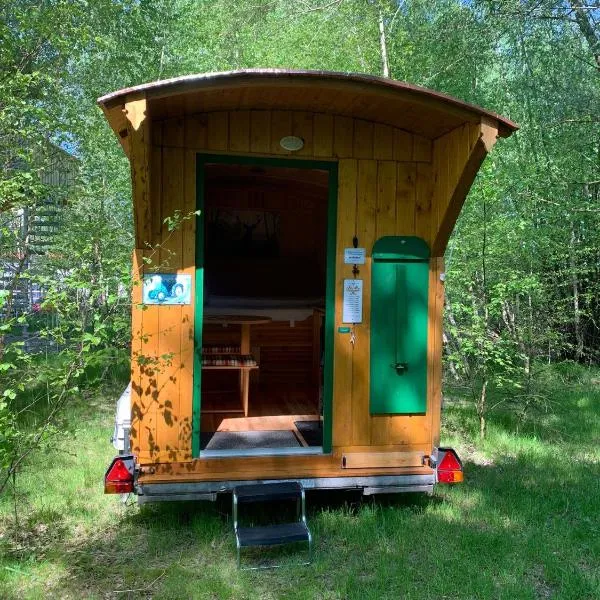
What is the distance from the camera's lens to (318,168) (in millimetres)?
3633

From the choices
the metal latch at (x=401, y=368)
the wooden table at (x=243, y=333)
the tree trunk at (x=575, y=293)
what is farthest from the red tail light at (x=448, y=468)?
the tree trunk at (x=575, y=293)

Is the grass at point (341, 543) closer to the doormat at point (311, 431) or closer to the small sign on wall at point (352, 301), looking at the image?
the doormat at point (311, 431)

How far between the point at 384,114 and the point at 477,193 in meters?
2.60

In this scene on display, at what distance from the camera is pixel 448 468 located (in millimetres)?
3670

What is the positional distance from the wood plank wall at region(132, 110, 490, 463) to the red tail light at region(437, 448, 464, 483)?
125 millimetres

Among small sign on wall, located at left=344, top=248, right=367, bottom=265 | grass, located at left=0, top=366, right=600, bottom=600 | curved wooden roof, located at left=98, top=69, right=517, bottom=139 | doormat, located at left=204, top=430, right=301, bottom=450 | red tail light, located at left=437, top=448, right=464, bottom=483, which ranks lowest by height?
grass, located at left=0, top=366, right=600, bottom=600

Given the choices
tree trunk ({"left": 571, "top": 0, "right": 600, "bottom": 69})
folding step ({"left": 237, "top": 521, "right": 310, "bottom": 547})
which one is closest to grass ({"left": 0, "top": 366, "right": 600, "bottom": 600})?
folding step ({"left": 237, "top": 521, "right": 310, "bottom": 547})

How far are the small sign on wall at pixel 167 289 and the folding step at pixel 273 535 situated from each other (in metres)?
1.30

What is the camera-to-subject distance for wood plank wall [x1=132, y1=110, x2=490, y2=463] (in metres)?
3.40

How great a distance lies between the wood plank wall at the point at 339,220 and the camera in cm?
340

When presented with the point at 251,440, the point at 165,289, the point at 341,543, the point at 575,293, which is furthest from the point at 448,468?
the point at 575,293

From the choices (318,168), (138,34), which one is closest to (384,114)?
(318,168)

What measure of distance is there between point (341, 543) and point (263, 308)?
11.0 feet

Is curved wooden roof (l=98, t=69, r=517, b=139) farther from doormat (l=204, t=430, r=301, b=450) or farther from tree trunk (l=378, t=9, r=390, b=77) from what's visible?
tree trunk (l=378, t=9, r=390, b=77)
